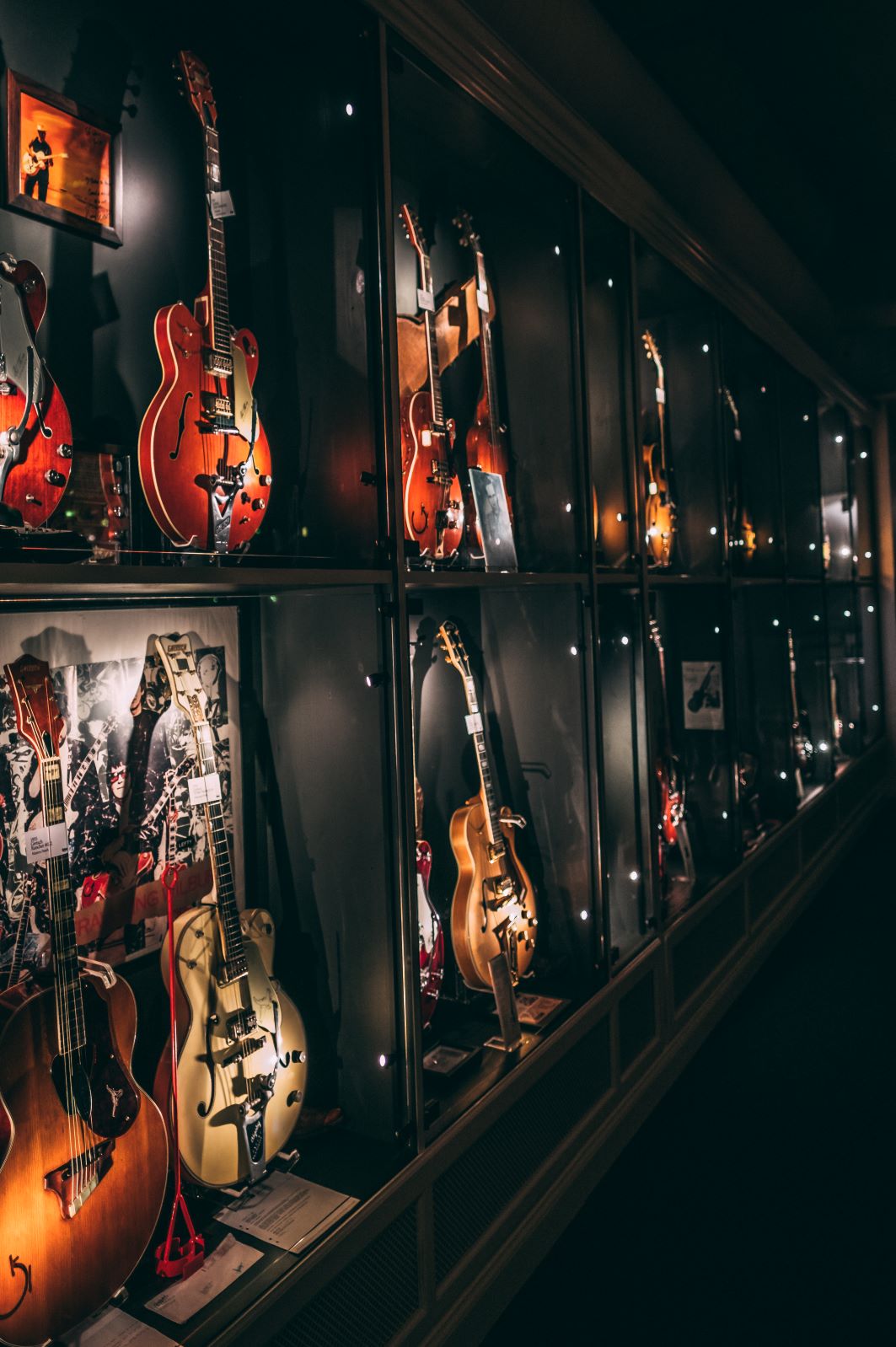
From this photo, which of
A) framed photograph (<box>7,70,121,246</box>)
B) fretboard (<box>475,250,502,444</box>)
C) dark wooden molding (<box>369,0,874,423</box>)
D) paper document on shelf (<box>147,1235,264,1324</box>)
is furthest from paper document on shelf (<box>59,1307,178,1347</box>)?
dark wooden molding (<box>369,0,874,423</box>)

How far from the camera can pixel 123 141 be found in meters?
1.73

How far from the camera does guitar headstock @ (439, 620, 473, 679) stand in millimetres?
2461

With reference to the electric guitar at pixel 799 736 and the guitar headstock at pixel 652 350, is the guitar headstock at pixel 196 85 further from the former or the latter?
the electric guitar at pixel 799 736

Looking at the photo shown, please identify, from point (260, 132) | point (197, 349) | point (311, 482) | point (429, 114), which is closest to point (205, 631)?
point (311, 482)

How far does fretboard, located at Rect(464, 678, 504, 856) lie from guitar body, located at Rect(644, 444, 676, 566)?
1.03 m

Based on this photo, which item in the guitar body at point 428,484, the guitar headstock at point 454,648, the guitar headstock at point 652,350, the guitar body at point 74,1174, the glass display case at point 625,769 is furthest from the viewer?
the guitar headstock at point 652,350

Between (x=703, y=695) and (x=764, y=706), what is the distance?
2.73 ft

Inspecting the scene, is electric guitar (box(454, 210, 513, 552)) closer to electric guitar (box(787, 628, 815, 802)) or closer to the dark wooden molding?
the dark wooden molding

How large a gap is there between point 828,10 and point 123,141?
2.91 meters

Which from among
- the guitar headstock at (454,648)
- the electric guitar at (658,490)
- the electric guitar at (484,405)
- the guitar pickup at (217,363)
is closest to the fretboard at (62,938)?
the guitar pickup at (217,363)

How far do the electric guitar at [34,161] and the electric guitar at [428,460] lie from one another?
32.0 inches

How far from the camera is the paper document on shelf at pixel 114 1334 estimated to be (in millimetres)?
1399

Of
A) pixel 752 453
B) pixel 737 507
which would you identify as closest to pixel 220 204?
pixel 737 507

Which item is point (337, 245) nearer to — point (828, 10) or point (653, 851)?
point (653, 851)
